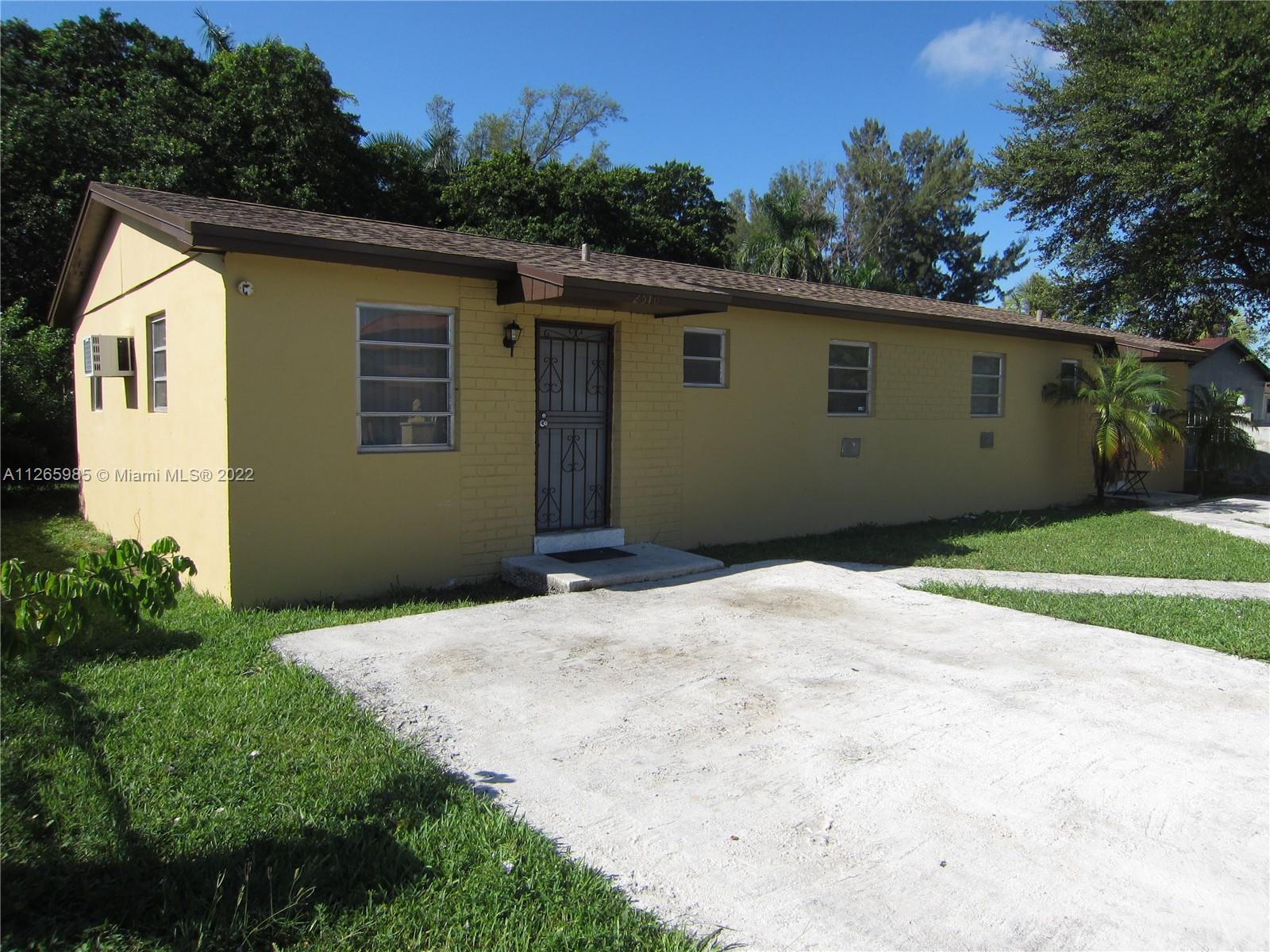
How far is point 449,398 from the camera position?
7.70 meters

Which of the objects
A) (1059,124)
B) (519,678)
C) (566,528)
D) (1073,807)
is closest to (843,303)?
(566,528)

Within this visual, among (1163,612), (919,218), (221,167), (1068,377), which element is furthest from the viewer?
(919,218)

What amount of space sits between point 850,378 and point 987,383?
325 cm

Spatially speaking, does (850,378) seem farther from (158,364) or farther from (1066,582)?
(158,364)

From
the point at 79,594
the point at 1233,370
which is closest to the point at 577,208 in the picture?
the point at 1233,370

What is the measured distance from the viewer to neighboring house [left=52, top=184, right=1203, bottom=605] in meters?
6.73

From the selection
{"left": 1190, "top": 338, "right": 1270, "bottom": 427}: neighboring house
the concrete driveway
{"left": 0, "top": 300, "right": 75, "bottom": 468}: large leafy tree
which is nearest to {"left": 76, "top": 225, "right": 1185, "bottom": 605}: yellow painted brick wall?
the concrete driveway

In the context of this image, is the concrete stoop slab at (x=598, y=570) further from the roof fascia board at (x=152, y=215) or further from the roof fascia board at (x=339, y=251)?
the roof fascia board at (x=152, y=215)

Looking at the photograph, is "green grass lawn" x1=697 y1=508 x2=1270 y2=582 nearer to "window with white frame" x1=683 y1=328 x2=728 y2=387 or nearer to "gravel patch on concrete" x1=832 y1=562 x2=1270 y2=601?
"gravel patch on concrete" x1=832 y1=562 x2=1270 y2=601

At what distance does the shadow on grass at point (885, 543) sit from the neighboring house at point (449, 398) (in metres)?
0.29

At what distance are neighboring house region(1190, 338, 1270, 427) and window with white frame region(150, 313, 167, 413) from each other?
78.6ft

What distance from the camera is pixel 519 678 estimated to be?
5105 millimetres

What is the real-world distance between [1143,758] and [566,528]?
5626mm

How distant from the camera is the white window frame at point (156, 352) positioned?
26.3ft
